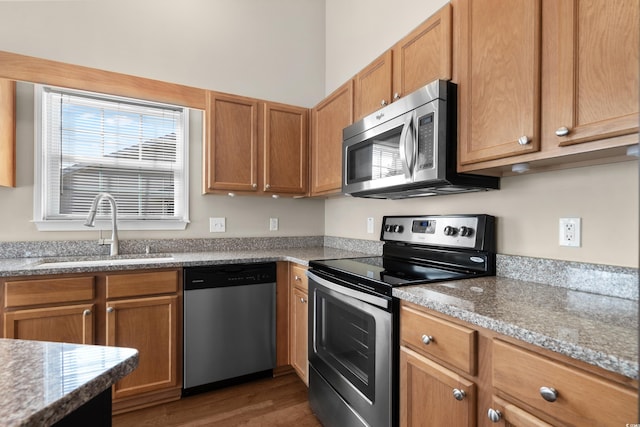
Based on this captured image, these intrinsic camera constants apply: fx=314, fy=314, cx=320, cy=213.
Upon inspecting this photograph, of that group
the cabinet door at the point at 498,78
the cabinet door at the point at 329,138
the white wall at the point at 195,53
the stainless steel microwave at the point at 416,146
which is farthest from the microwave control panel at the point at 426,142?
the white wall at the point at 195,53

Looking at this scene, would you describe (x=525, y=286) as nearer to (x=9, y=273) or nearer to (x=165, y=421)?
(x=165, y=421)

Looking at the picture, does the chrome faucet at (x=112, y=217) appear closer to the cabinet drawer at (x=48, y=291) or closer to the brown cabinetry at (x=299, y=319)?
the cabinet drawer at (x=48, y=291)

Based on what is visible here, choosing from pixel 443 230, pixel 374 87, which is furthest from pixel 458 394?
pixel 374 87

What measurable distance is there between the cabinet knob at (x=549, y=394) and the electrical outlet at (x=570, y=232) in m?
0.72

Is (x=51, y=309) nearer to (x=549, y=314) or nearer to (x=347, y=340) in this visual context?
(x=347, y=340)

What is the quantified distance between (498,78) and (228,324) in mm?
2047

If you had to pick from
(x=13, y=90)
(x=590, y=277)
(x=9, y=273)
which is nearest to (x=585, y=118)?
(x=590, y=277)

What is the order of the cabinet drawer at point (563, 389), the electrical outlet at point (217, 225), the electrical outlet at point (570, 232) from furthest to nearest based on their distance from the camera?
the electrical outlet at point (217, 225) < the electrical outlet at point (570, 232) < the cabinet drawer at point (563, 389)

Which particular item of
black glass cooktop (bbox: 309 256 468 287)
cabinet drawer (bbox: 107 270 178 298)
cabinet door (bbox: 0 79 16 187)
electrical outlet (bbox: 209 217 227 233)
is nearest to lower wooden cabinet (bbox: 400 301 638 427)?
black glass cooktop (bbox: 309 256 468 287)

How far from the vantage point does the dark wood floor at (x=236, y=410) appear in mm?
1834

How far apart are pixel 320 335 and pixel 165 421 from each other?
105 centimetres

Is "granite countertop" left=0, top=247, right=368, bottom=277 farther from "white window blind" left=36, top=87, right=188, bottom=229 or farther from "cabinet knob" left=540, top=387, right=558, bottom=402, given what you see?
"cabinet knob" left=540, top=387, right=558, bottom=402

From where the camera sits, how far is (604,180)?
3.89 feet

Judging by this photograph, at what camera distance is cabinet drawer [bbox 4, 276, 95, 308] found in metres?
1.65
